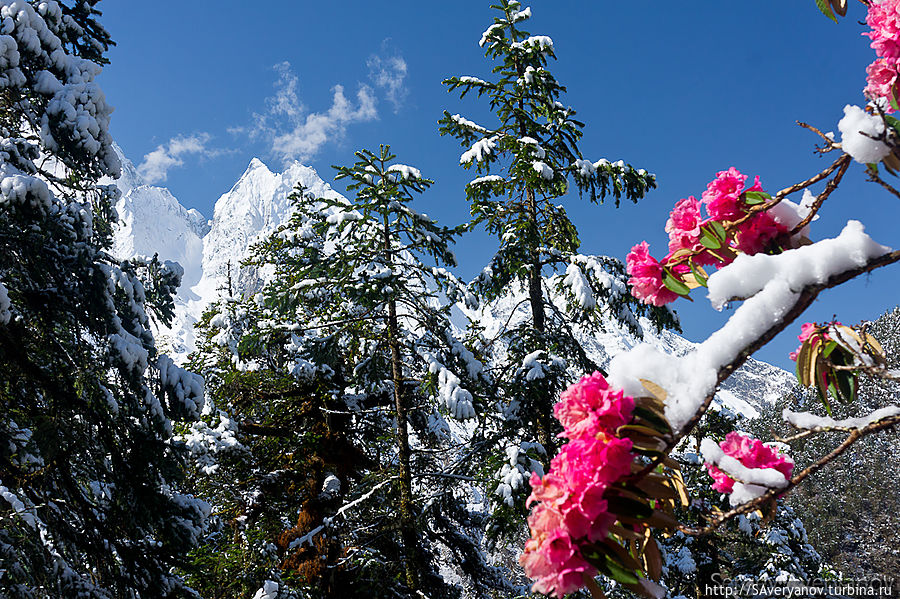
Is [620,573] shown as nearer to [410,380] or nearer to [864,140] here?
[864,140]

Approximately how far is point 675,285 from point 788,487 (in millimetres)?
432

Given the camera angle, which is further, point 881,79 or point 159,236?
point 159,236

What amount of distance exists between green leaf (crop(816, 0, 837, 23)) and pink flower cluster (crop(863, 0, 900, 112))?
11 cm

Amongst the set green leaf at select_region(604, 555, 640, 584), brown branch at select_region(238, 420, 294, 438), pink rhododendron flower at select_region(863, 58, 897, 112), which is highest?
brown branch at select_region(238, 420, 294, 438)

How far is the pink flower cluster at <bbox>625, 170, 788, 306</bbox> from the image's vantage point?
108cm

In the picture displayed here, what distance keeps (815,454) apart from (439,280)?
29.7 meters

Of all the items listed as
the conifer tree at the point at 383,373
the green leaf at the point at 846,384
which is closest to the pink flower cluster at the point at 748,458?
the green leaf at the point at 846,384

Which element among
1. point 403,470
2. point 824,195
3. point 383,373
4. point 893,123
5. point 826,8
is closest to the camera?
Answer: point 893,123

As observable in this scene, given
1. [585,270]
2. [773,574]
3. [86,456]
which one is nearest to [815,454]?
[773,574]

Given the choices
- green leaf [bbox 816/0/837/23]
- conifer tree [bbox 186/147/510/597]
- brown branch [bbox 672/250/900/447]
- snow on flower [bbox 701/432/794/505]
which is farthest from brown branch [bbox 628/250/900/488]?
conifer tree [bbox 186/147/510/597]

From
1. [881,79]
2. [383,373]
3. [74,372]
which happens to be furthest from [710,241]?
[383,373]

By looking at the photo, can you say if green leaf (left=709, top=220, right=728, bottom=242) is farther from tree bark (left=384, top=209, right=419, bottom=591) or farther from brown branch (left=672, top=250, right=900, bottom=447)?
tree bark (left=384, top=209, right=419, bottom=591)

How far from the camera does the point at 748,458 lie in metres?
1.15

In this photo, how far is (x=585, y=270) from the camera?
5.61 m
